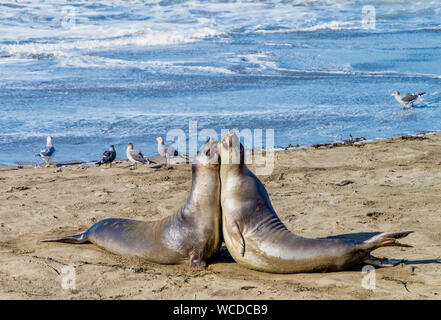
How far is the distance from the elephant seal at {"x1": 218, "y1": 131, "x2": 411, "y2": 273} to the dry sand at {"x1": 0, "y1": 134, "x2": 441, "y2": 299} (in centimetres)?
10

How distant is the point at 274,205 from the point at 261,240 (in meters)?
1.95

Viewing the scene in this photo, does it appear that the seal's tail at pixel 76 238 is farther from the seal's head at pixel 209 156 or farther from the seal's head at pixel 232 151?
the seal's head at pixel 232 151

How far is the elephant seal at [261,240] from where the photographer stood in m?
4.56

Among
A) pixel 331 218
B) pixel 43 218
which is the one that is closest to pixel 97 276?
pixel 43 218

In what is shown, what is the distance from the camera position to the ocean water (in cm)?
1127

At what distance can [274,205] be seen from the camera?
6.71 m

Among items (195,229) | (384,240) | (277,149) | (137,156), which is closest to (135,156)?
(137,156)

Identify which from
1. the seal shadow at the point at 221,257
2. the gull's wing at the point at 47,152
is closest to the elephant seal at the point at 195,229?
the seal shadow at the point at 221,257

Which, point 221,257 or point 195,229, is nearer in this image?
point 195,229

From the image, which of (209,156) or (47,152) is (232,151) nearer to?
(209,156)

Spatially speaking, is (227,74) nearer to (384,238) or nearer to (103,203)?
(103,203)

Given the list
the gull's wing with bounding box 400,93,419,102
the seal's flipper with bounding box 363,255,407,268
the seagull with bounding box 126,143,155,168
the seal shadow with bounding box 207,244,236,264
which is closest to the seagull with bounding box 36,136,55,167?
the seagull with bounding box 126,143,155,168

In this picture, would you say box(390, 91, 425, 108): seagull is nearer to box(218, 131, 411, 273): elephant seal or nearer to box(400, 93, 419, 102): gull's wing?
box(400, 93, 419, 102): gull's wing
